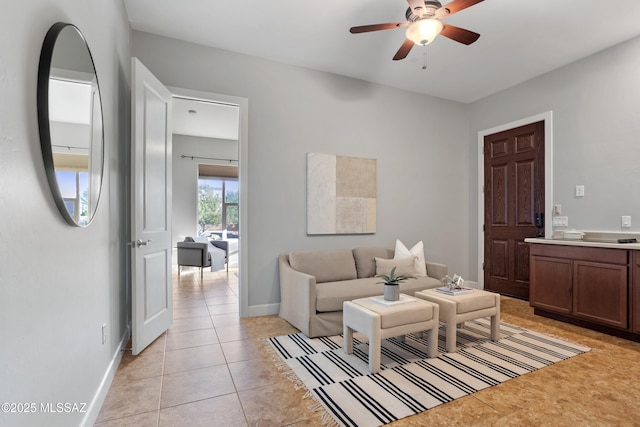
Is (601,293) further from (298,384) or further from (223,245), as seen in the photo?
(223,245)

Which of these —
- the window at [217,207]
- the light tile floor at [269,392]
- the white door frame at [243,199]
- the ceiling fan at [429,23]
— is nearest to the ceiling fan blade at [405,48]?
the ceiling fan at [429,23]

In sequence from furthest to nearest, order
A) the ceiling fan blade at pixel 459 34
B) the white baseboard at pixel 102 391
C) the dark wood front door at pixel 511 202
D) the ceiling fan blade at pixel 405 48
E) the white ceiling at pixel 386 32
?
the dark wood front door at pixel 511 202 < the white ceiling at pixel 386 32 < the ceiling fan blade at pixel 405 48 < the ceiling fan blade at pixel 459 34 < the white baseboard at pixel 102 391

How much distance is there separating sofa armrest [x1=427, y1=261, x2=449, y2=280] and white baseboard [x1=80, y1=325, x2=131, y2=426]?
3.27 metres

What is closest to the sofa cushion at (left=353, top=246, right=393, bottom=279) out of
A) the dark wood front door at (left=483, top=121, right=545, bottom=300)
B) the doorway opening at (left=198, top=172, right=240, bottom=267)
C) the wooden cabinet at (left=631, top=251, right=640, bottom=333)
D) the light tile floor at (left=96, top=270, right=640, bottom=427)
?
the light tile floor at (left=96, top=270, right=640, bottom=427)

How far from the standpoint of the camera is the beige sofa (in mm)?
3031

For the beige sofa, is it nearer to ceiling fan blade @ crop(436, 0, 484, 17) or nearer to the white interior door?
the white interior door

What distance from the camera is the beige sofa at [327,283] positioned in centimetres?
303

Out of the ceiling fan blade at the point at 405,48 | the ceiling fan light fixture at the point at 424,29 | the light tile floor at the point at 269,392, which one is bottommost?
the light tile floor at the point at 269,392

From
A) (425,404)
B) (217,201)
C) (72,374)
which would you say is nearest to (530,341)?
(425,404)

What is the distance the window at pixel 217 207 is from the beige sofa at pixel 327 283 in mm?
4751

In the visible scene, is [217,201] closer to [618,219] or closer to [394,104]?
[394,104]

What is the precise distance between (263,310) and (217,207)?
208 inches

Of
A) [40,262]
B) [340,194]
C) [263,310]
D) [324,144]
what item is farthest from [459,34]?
[263,310]

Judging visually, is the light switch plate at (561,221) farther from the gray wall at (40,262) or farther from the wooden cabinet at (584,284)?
the gray wall at (40,262)
